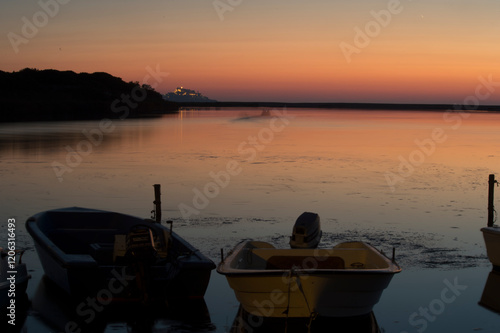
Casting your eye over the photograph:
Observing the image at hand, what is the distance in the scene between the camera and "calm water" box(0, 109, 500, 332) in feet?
33.8

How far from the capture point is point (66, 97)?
490ft

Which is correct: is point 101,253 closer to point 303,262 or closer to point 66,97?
point 303,262

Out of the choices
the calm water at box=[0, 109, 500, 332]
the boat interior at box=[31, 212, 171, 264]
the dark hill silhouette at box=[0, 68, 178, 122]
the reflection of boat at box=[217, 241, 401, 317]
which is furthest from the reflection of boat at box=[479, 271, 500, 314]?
the dark hill silhouette at box=[0, 68, 178, 122]

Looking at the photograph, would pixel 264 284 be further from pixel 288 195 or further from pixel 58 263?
pixel 288 195

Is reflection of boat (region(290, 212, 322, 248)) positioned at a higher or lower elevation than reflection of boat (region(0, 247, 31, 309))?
higher

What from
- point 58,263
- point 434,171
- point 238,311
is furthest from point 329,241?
point 434,171

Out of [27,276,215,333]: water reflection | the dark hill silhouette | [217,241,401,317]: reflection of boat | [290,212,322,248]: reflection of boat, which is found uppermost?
the dark hill silhouette

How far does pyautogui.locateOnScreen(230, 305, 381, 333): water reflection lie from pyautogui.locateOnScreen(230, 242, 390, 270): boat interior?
118 cm

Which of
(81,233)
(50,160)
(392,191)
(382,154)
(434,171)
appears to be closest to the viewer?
(81,233)

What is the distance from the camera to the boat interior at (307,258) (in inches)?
413

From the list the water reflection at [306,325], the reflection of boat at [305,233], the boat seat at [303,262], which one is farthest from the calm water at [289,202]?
the reflection of boat at [305,233]

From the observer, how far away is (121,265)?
1050 centimetres

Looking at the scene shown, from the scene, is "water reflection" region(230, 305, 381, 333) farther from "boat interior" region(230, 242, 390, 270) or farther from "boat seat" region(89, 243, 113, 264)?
"boat seat" region(89, 243, 113, 264)

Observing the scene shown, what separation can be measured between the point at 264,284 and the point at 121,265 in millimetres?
2883
